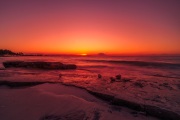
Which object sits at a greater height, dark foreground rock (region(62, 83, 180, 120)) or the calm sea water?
dark foreground rock (region(62, 83, 180, 120))

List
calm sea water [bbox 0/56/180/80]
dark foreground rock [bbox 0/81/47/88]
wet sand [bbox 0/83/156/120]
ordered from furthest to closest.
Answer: calm sea water [bbox 0/56/180/80] → dark foreground rock [bbox 0/81/47/88] → wet sand [bbox 0/83/156/120]

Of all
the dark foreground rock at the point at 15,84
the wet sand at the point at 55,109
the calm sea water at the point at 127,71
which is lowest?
the calm sea water at the point at 127,71

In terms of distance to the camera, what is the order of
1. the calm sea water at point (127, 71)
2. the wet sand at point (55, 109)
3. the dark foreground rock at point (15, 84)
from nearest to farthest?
the wet sand at point (55, 109)
the dark foreground rock at point (15, 84)
the calm sea water at point (127, 71)

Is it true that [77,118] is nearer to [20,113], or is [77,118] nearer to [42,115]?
[42,115]

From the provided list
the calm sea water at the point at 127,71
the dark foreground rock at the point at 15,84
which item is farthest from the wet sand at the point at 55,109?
the calm sea water at the point at 127,71

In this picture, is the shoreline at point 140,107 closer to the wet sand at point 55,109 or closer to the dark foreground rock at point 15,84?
the wet sand at point 55,109

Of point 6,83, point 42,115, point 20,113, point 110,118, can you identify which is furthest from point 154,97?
point 6,83

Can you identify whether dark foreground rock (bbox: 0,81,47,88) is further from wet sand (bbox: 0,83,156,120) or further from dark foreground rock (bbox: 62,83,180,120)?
dark foreground rock (bbox: 62,83,180,120)

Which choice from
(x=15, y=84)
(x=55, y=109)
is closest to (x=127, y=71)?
(x=15, y=84)

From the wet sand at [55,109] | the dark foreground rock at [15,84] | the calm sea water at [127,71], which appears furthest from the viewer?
the calm sea water at [127,71]

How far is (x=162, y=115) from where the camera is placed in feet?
10.3

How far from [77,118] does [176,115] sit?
2189 millimetres

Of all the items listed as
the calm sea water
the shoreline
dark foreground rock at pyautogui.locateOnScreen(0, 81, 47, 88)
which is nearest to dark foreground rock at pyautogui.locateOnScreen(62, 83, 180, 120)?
the shoreline

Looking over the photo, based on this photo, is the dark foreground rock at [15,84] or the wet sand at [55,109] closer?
the wet sand at [55,109]
